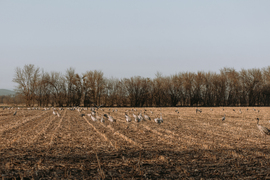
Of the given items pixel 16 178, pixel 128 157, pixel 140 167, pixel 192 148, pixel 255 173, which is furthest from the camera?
pixel 192 148

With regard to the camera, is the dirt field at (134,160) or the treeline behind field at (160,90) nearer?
the dirt field at (134,160)

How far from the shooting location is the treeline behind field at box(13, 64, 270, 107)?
213 feet

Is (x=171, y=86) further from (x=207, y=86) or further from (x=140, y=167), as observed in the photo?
(x=140, y=167)

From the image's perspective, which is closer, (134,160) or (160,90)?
(134,160)

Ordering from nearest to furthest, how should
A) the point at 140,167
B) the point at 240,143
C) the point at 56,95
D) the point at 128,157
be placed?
the point at 140,167 < the point at 128,157 < the point at 240,143 < the point at 56,95

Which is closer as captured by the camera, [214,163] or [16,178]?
[16,178]

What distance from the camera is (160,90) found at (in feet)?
222

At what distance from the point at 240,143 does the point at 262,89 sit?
69.7 meters

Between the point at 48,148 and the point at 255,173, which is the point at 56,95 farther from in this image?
the point at 255,173

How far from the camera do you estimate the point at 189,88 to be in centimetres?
6688

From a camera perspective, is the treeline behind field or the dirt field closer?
the dirt field

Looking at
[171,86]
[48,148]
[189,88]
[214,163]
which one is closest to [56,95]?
[171,86]

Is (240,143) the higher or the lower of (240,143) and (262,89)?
the lower

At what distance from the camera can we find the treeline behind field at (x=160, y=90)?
65000 mm
